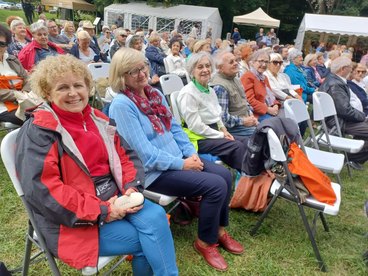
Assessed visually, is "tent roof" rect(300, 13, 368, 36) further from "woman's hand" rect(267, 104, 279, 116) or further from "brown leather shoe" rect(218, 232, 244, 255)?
"brown leather shoe" rect(218, 232, 244, 255)

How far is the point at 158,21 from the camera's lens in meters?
21.0

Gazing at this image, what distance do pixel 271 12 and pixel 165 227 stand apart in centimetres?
3070

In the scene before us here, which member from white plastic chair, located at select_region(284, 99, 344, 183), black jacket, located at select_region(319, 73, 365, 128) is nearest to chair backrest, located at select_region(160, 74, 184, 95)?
white plastic chair, located at select_region(284, 99, 344, 183)

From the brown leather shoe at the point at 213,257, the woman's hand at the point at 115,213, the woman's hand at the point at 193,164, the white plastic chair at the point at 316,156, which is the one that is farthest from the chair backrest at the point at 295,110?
the woman's hand at the point at 115,213

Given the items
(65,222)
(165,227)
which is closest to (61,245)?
(65,222)

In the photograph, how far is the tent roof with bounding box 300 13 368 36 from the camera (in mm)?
16781

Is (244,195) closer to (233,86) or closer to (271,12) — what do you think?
(233,86)

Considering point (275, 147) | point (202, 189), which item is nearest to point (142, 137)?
point (202, 189)

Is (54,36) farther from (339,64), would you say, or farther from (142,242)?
(142,242)

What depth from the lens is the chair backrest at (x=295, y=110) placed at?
3.20m

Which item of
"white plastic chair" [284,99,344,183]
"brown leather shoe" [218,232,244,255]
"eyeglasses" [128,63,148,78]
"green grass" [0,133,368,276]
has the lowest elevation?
"green grass" [0,133,368,276]

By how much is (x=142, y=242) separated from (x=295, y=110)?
94.2 inches

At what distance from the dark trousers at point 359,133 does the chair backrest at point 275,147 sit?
102 inches

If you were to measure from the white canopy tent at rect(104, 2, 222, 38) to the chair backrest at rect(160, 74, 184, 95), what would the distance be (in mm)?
16734
